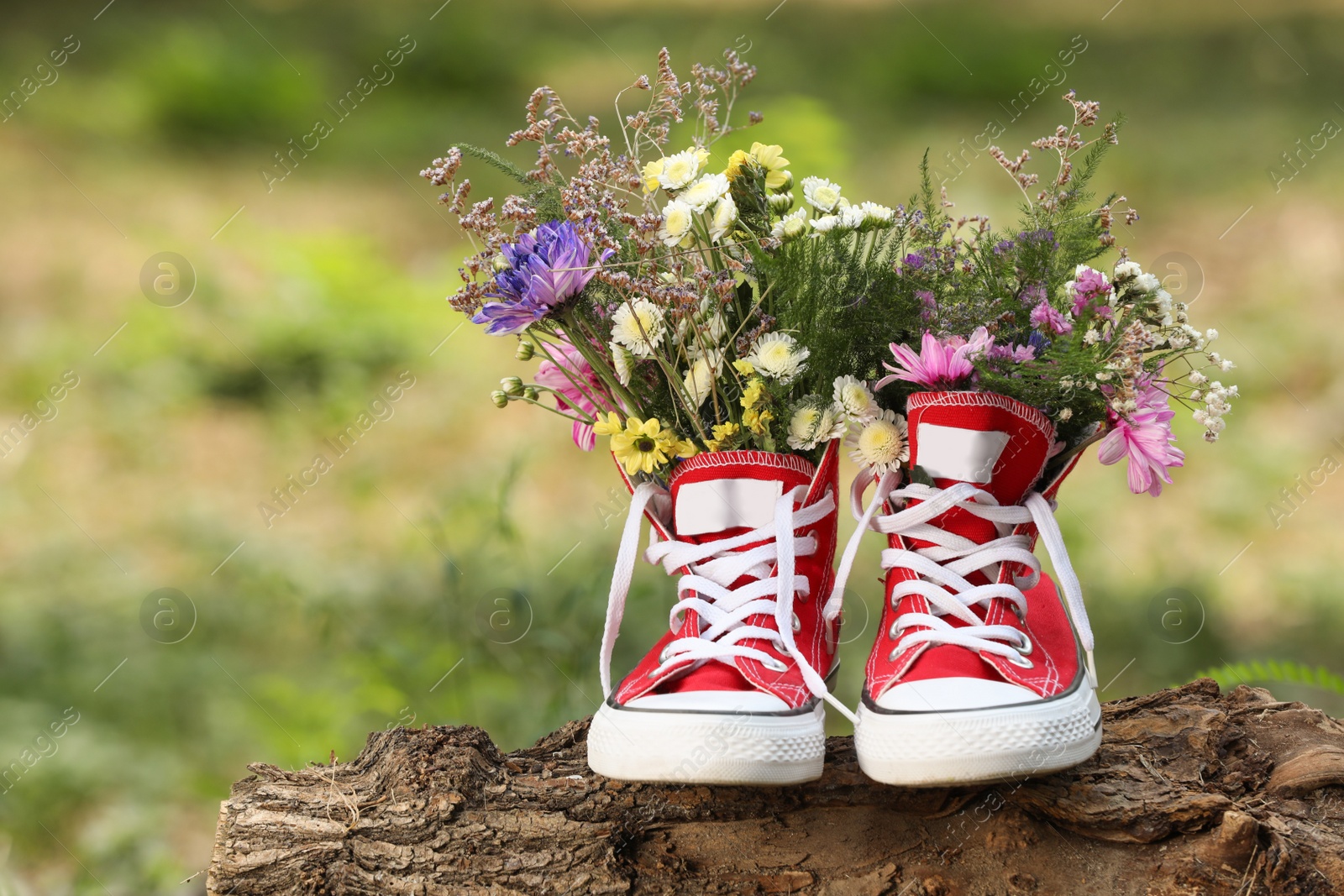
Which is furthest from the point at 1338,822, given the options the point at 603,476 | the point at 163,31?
the point at 163,31

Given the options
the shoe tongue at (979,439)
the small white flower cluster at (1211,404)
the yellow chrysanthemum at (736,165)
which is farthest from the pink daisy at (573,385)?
the small white flower cluster at (1211,404)

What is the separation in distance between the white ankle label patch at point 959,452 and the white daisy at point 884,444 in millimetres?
40

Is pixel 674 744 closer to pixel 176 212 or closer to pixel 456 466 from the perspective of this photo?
pixel 456 466

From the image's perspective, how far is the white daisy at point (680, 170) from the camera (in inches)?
43.8

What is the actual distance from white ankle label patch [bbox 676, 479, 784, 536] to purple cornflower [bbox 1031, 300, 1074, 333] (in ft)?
0.94

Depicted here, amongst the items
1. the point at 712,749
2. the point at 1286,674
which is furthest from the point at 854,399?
the point at 1286,674

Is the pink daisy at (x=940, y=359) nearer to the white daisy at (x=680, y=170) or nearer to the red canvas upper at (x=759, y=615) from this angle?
the red canvas upper at (x=759, y=615)

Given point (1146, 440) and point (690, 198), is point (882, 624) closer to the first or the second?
point (1146, 440)

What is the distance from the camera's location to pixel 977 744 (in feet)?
3.05

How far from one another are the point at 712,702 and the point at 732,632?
10cm

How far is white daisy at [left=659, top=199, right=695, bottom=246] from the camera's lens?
1.08 meters

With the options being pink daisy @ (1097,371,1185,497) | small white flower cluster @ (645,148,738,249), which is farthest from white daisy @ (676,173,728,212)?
pink daisy @ (1097,371,1185,497)

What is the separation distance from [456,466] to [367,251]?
1010 mm

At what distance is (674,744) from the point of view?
38.2 inches
